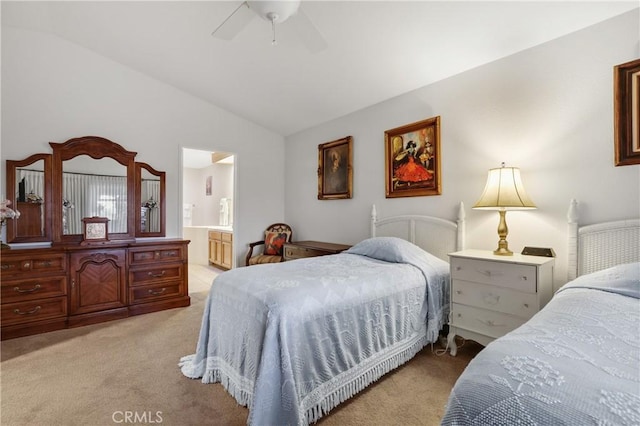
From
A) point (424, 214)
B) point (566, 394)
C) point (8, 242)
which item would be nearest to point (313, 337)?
point (566, 394)

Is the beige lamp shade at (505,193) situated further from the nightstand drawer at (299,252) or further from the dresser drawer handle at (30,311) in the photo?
→ the dresser drawer handle at (30,311)

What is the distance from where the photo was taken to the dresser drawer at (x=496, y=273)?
6.55ft

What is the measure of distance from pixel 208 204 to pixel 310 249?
4.60 meters

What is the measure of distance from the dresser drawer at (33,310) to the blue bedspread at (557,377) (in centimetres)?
368

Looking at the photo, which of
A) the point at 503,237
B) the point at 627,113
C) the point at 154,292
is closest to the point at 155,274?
the point at 154,292

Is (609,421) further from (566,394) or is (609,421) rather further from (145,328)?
(145,328)

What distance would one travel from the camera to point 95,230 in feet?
11.2

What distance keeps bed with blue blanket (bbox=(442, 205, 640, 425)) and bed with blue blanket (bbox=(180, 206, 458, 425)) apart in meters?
0.93

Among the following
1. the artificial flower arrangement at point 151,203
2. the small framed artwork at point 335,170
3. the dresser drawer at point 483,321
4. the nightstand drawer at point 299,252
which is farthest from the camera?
the small framed artwork at point 335,170

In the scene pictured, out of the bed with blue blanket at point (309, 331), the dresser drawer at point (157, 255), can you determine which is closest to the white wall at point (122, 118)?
the dresser drawer at point (157, 255)

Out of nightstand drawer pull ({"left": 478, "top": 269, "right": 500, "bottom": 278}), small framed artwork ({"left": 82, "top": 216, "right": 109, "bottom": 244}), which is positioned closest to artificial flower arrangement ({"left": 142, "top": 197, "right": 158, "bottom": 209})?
small framed artwork ({"left": 82, "top": 216, "right": 109, "bottom": 244})

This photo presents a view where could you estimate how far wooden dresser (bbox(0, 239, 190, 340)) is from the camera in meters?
2.83

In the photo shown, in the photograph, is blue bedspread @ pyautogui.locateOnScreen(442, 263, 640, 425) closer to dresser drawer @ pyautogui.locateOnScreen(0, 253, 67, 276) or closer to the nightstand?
the nightstand

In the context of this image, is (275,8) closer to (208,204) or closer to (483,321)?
(483,321)
